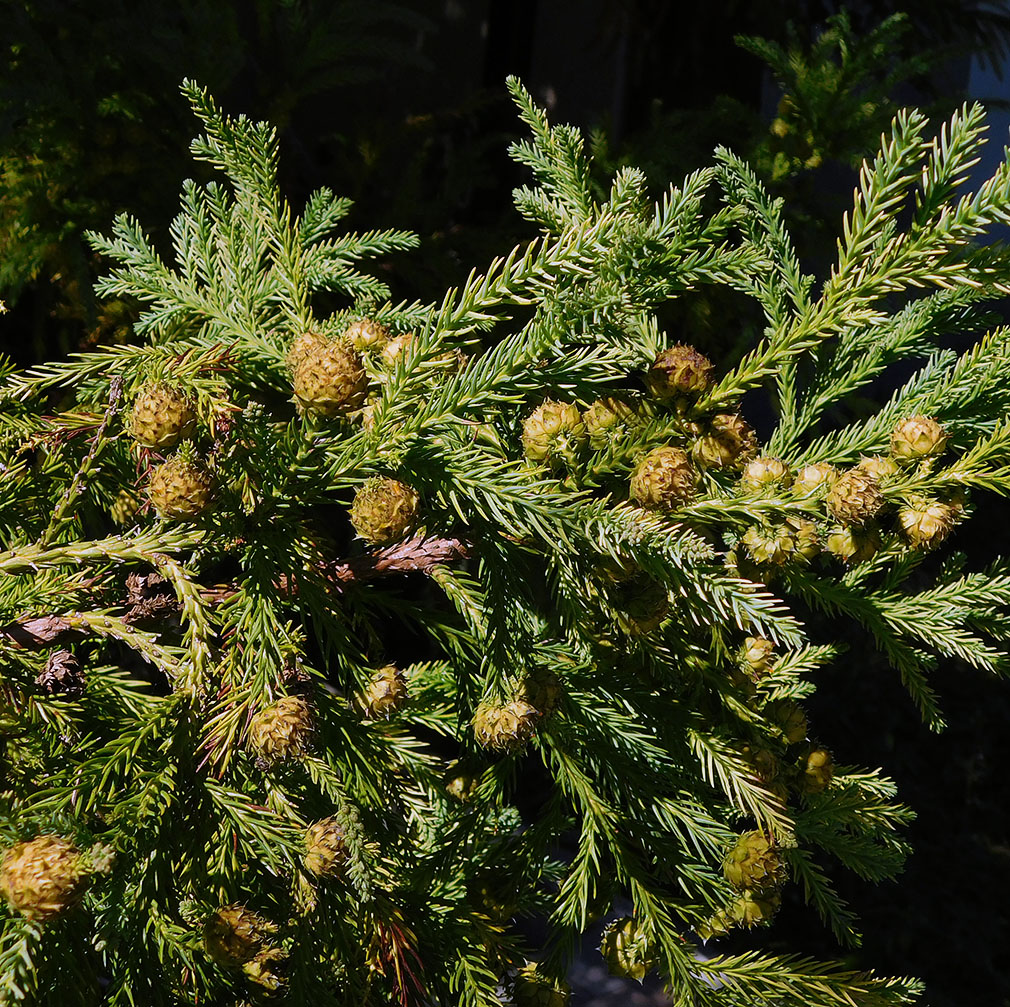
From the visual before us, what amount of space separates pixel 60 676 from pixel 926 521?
665 millimetres

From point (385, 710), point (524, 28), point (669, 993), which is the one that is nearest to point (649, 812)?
point (669, 993)

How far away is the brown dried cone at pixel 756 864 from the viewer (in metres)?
0.76

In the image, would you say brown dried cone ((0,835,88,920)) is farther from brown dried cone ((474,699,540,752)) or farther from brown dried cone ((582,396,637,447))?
brown dried cone ((582,396,637,447))

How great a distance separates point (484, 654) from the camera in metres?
0.82

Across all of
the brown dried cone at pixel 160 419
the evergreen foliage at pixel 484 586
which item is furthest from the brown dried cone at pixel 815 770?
the brown dried cone at pixel 160 419

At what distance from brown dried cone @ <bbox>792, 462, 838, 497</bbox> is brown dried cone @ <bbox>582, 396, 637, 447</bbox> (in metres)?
0.14

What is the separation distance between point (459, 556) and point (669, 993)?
396 mm

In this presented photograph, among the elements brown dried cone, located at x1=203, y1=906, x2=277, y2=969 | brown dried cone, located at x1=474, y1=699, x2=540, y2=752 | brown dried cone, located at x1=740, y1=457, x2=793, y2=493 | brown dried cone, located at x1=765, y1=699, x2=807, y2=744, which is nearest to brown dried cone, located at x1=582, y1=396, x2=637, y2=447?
brown dried cone, located at x1=740, y1=457, x2=793, y2=493

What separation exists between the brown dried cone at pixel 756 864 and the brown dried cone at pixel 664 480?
0.89ft

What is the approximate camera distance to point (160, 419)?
689mm

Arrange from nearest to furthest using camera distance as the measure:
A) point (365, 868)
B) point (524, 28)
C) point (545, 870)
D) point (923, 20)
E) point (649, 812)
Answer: point (365, 868) → point (649, 812) → point (545, 870) → point (923, 20) → point (524, 28)

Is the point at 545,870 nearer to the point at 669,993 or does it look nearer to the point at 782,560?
the point at 669,993

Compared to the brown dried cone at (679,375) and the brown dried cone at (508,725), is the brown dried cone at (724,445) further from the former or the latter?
the brown dried cone at (508,725)

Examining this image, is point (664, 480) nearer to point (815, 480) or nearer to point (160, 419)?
point (815, 480)
